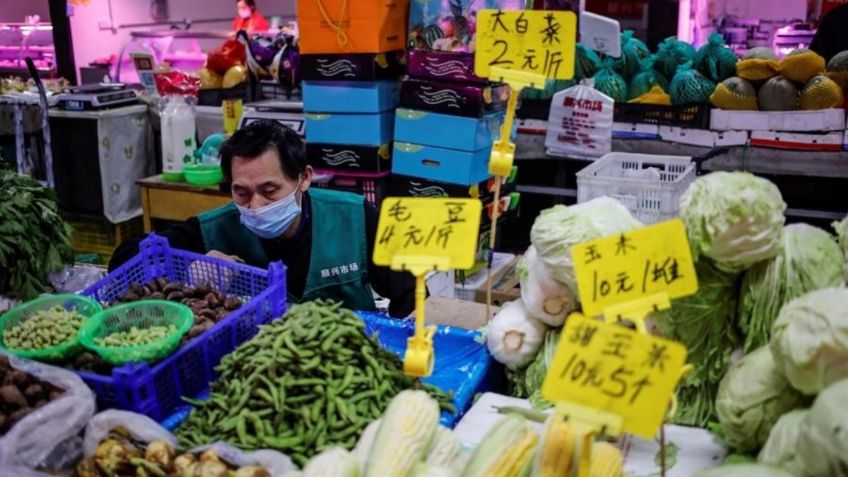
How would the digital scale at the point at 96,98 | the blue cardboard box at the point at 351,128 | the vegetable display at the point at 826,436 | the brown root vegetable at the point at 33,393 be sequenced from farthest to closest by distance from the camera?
the digital scale at the point at 96,98, the blue cardboard box at the point at 351,128, the brown root vegetable at the point at 33,393, the vegetable display at the point at 826,436

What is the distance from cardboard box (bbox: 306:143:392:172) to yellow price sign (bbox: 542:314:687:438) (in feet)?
11.8

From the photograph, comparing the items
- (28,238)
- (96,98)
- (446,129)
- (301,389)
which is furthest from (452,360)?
(96,98)

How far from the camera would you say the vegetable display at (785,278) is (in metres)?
1.60

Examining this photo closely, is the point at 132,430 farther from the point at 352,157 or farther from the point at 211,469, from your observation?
the point at 352,157

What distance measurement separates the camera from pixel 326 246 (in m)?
2.93

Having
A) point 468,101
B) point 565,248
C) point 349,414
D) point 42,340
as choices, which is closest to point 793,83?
point 468,101

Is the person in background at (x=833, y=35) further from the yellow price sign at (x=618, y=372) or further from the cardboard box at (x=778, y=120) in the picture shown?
the yellow price sign at (x=618, y=372)

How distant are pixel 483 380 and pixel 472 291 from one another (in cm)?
228

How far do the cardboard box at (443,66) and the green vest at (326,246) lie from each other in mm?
1663

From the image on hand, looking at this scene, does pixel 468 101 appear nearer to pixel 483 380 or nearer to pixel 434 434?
pixel 483 380

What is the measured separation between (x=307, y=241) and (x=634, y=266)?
1.78 meters

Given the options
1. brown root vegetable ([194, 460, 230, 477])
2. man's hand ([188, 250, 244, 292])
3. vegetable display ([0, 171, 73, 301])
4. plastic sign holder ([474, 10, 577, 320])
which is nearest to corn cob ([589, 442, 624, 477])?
plastic sign holder ([474, 10, 577, 320])

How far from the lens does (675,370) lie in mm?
1220

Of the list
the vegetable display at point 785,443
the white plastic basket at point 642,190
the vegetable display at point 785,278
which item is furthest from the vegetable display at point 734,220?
the white plastic basket at point 642,190
